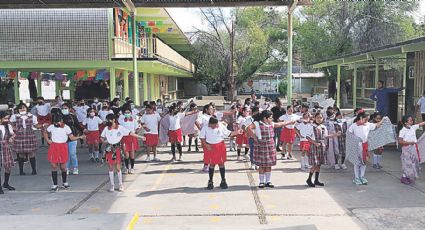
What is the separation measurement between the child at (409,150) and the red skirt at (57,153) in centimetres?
611

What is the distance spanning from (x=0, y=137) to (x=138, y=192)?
8.81ft

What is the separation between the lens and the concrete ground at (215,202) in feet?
19.9

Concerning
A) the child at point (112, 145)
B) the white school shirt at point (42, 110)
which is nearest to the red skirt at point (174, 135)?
the child at point (112, 145)

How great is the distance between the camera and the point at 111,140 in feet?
26.1

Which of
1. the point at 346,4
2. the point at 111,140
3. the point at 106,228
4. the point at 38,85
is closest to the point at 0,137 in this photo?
the point at 111,140

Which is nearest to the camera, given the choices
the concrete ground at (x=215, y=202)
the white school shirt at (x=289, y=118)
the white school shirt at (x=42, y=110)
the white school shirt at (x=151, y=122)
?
the concrete ground at (x=215, y=202)

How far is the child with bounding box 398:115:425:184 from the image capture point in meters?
8.15

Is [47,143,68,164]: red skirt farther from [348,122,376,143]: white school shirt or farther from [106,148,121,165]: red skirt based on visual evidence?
[348,122,376,143]: white school shirt

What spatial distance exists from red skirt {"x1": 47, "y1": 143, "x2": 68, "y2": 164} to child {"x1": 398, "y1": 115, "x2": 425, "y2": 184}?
6.11 m

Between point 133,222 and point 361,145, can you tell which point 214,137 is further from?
point 361,145

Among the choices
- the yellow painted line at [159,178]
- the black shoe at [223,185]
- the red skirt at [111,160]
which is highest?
the red skirt at [111,160]

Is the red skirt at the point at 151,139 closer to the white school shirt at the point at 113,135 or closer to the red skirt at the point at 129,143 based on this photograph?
the red skirt at the point at 129,143

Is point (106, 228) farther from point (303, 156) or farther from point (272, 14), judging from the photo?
point (272, 14)

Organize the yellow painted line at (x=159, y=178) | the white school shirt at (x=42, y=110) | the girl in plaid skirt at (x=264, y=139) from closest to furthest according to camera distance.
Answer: the girl in plaid skirt at (x=264, y=139) → the yellow painted line at (x=159, y=178) → the white school shirt at (x=42, y=110)
